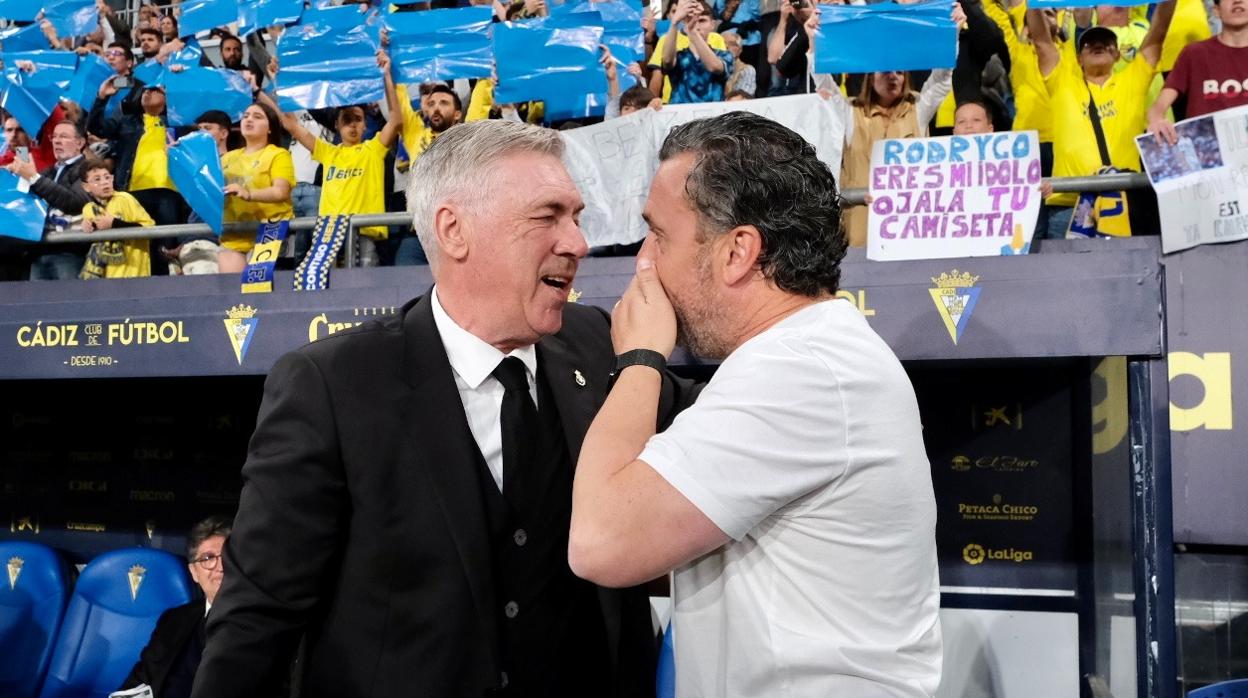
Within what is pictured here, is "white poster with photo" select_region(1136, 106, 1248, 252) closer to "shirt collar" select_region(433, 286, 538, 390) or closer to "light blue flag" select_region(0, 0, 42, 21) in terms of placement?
"shirt collar" select_region(433, 286, 538, 390)

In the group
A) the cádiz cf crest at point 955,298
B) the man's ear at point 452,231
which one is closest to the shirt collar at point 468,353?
the man's ear at point 452,231

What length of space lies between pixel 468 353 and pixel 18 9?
24.6 feet

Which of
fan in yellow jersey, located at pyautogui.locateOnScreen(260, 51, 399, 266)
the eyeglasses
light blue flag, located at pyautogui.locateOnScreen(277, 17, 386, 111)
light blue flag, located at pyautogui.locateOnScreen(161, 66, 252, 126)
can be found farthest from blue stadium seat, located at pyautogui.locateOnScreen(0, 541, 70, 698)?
light blue flag, located at pyautogui.locateOnScreen(277, 17, 386, 111)

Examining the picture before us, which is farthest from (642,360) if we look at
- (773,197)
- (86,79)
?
(86,79)

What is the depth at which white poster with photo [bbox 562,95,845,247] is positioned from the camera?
5062 mm

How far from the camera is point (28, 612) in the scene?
19.3 feet

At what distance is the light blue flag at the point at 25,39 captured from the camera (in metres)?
7.85

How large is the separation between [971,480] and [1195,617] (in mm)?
1148

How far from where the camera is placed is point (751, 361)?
173 centimetres

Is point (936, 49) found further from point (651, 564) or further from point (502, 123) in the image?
point (651, 564)

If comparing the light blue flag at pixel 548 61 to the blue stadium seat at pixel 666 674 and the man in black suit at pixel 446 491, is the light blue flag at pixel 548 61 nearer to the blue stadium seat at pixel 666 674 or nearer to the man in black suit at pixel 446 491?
the blue stadium seat at pixel 666 674

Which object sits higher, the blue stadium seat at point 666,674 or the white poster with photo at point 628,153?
the white poster with photo at point 628,153

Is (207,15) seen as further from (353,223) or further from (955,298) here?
(955,298)

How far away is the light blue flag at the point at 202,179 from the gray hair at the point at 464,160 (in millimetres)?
4064
